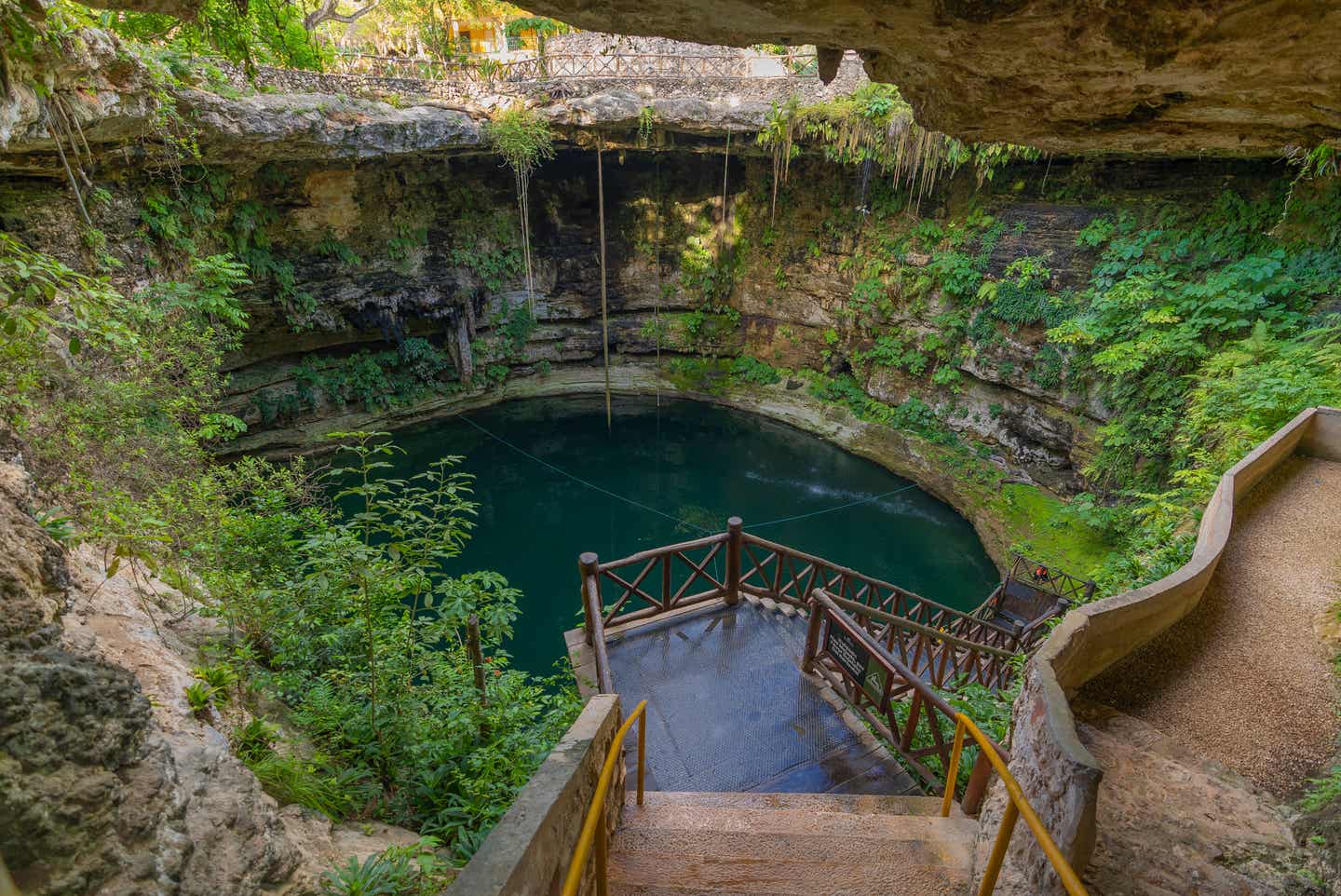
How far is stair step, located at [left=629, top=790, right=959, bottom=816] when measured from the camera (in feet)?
13.0

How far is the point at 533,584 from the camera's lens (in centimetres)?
1094

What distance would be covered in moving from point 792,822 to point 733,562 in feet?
10.9

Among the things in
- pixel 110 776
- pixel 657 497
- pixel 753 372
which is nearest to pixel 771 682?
pixel 110 776

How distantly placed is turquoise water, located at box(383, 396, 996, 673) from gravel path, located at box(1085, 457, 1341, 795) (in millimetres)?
6009

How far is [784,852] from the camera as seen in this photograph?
3.17 metres

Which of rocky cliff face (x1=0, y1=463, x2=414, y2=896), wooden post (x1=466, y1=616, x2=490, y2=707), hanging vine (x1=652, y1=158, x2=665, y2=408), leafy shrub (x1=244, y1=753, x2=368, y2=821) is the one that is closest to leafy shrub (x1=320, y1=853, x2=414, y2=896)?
rocky cliff face (x1=0, y1=463, x2=414, y2=896)

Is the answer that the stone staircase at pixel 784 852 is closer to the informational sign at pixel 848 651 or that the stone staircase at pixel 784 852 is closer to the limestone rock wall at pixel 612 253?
the informational sign at pixel 848 651

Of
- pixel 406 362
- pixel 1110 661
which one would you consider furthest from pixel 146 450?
pixel 406 362

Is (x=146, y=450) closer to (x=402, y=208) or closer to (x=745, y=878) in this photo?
(x=745, y=878)

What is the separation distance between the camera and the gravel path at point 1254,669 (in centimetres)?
312

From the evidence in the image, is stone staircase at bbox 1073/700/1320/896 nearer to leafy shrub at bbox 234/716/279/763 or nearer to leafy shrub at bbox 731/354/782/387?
leafy shrub at bbox 234/716/279/763

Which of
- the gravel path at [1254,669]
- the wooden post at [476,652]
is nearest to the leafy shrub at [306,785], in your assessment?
the wooden post at [476,652]

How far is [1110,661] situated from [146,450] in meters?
7.47

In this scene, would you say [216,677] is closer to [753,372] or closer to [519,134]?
[519,134]
